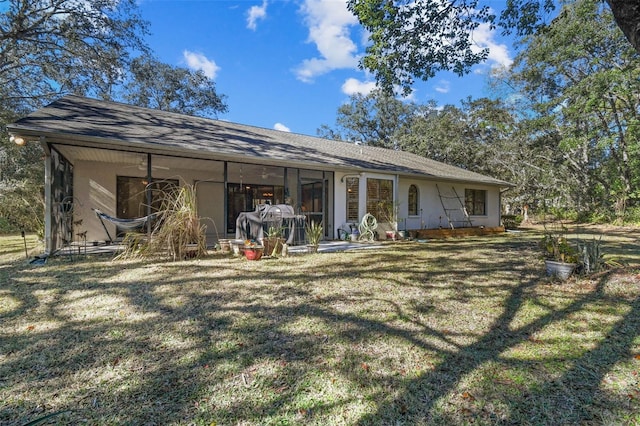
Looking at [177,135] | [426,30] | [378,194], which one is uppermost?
[426,30]

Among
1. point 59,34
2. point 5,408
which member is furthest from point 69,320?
point 59,34

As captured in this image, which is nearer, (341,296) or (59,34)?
(341,296)

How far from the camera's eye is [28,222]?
416 inches

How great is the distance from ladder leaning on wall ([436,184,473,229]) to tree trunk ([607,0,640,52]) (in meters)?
11.1

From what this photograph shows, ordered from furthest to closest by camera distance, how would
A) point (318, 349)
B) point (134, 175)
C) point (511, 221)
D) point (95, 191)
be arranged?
point (511, 221) → point (134, 175) → point (95, 191) → point (318, 349)

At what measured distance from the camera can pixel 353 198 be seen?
36.6 feet

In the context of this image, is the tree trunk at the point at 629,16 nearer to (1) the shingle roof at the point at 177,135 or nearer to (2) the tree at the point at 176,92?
(1) the shingle roof at the point at 177,135

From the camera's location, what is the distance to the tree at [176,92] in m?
22.6

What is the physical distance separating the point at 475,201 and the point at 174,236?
14087 mm

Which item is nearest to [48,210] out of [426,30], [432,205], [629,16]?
[426,30]

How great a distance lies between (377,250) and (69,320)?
6.65 metres

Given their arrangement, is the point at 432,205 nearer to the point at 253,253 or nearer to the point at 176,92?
the point at 253,253

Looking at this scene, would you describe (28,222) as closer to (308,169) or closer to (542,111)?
(308,169)

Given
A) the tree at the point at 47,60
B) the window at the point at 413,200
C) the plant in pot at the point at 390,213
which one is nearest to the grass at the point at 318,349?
the plant in pot at the point at 390,213
